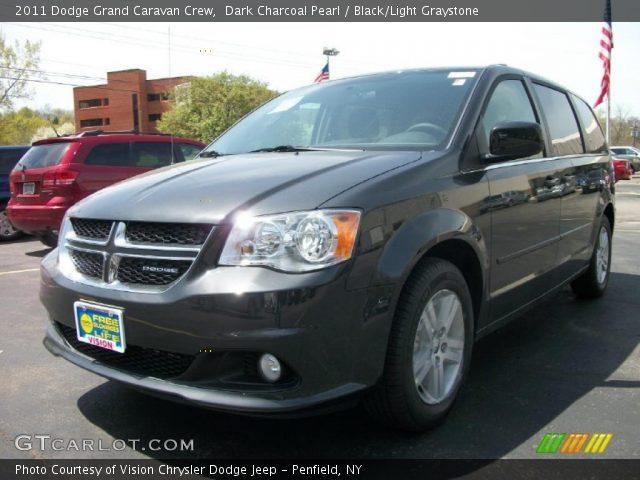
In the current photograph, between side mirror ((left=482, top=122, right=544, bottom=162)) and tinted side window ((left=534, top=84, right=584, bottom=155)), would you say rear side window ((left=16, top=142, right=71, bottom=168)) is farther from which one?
side mirror ((left=482, top=122, right=544, bottom=162))

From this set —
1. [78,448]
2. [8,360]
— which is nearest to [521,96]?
[78,448]

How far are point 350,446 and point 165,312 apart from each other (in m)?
1.02

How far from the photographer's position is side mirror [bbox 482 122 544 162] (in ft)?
9.78

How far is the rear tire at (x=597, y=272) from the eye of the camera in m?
4.95

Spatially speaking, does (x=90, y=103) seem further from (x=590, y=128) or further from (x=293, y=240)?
(x=293, y=240)

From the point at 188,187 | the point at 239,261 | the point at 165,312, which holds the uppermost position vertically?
the point at 188,187

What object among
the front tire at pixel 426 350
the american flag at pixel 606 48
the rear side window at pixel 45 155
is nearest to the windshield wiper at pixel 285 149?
the front tire at pixel 426 350

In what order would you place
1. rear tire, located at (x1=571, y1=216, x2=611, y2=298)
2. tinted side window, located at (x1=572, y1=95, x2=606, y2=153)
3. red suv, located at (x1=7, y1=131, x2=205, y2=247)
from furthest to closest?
1. red suv, located at (x1=7, y1=131, x2=205, y2=247)
2. rear tire, located at (x1=571, y1=216, x2=611, y2=298)
3. tinted side window, located at (x1=572, y1=95, x2=606, y2=153)

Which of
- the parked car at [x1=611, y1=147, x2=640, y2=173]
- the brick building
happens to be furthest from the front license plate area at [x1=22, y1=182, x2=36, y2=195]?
the brick building

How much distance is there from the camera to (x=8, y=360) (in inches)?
148

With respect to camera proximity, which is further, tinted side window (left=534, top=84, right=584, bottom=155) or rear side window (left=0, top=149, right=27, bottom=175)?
rear side window (left=0, top=149, right=27, bottom=175)

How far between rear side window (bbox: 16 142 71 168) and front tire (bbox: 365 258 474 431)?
690 cm

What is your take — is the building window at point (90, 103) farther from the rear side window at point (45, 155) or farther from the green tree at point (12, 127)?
the rear side window at point (45, 155)

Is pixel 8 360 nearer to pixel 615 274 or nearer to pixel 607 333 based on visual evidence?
pixel 607 333
